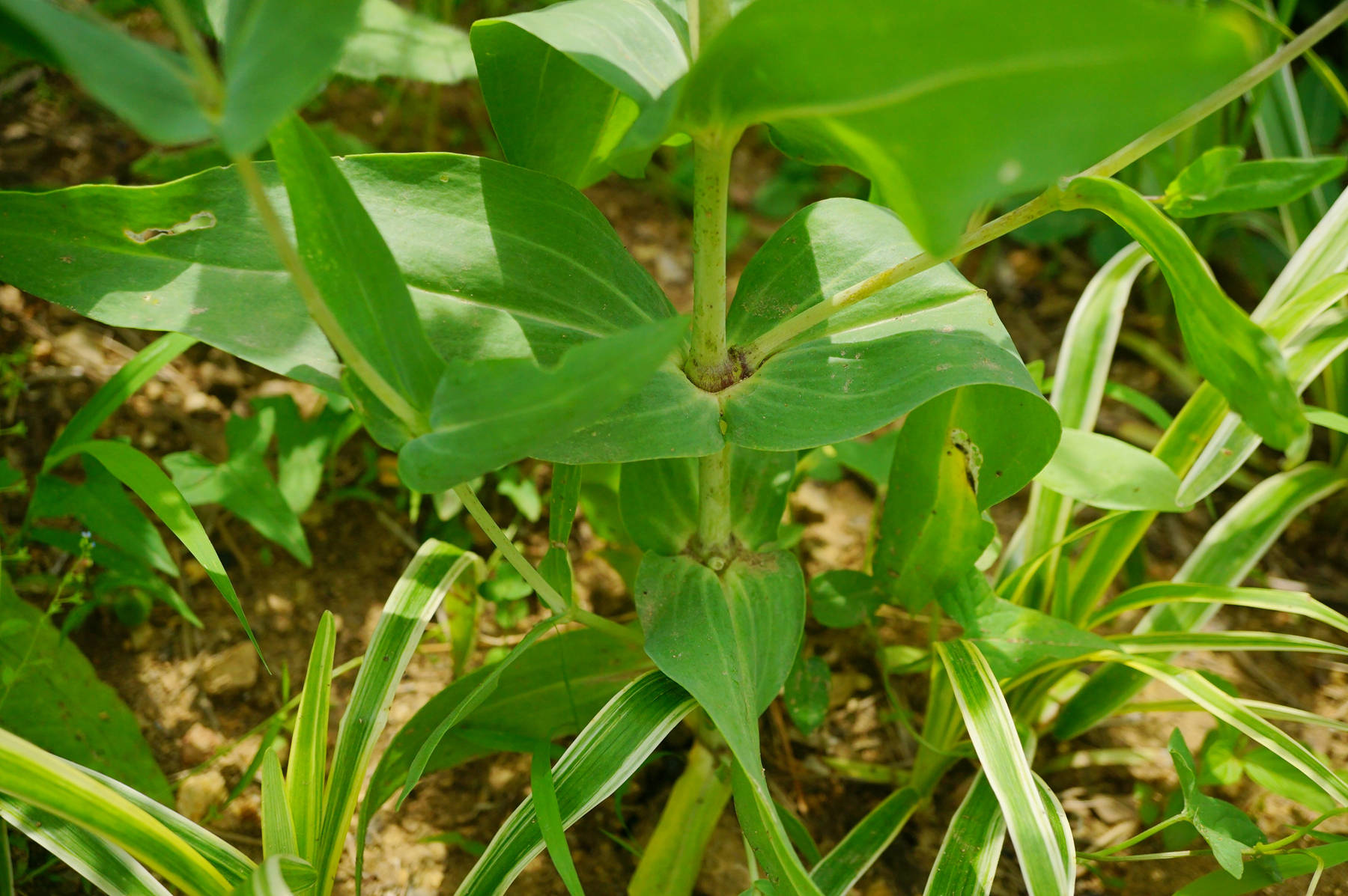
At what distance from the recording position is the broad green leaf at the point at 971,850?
0.92m

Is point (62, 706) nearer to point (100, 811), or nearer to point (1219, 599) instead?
point (100, 811)

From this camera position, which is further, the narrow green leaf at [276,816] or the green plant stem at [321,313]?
the narrow green leaf at [276,816]

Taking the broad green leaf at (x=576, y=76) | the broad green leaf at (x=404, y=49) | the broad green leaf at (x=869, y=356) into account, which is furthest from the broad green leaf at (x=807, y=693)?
the broad green leaf at (x=404, y=49)

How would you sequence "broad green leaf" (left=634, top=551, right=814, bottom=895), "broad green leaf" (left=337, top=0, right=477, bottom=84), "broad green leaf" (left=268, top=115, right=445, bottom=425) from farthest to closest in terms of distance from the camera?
"broad green leaf" (left=337, top=0, right=477, bottom=84), "broad green leaf" (left=634, top=551, right=814, bottom=895), "broad green leaf" (left=268, top=115, right=445, bottom=425)

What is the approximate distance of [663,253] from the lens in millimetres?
1823

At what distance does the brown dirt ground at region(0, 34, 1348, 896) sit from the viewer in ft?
3.66

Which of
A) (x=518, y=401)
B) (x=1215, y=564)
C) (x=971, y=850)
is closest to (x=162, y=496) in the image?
(x=518, y=401)

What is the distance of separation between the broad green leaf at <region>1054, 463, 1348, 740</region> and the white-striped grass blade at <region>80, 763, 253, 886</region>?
38.2 inches

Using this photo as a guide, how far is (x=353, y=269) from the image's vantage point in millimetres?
701

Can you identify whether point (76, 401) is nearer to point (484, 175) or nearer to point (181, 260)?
point (181, 260)

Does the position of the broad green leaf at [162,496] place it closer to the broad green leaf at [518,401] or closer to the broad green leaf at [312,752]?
the broad green leaf at [312,752]

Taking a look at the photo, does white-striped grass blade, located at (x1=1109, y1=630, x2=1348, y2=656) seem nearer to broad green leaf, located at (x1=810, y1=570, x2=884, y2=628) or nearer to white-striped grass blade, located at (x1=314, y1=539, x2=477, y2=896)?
broad green leaf, located at (x1=810, y1=570, x2=884, y2=628)

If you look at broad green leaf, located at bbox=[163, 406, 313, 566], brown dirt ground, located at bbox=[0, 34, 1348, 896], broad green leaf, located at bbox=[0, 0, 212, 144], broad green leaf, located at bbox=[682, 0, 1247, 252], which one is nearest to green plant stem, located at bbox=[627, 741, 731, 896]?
brown dirt ground, located at bbox=[0, 34, 1348, 896]

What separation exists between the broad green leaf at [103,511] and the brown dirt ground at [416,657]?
0.24 m
